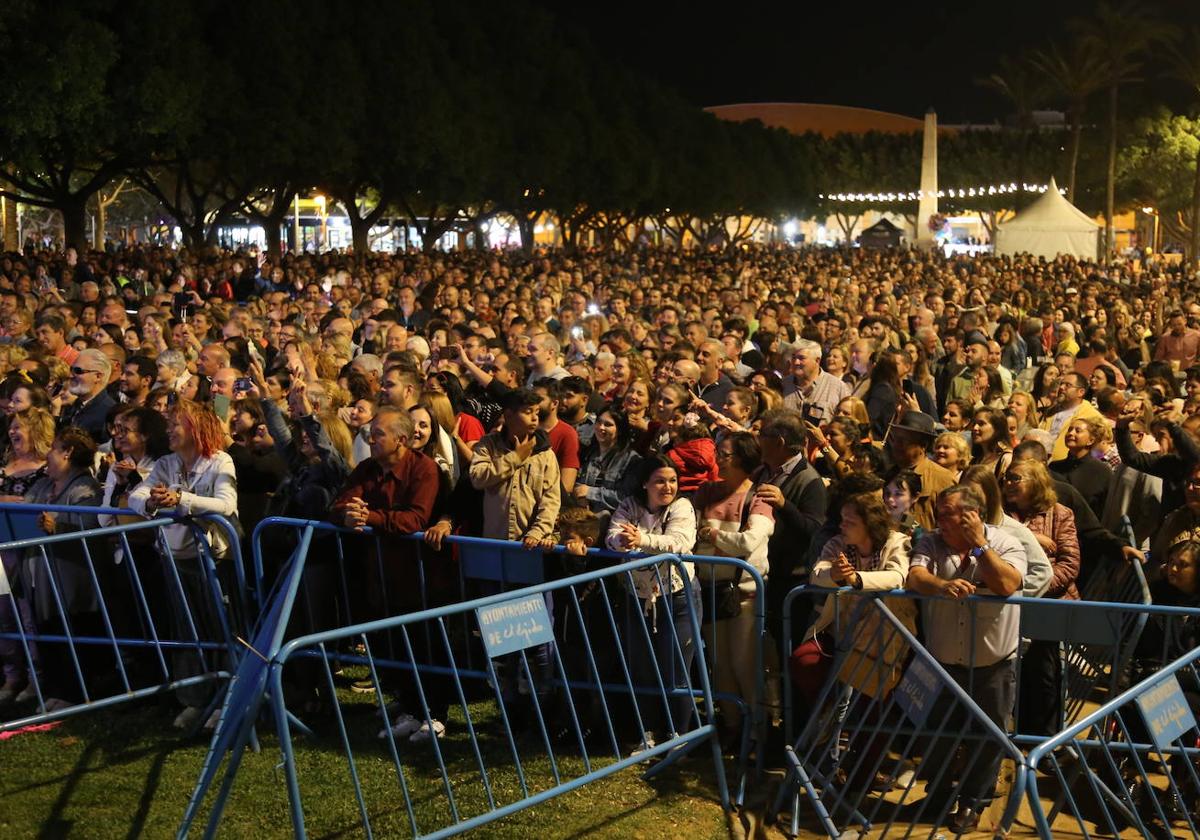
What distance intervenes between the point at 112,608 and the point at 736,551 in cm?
334

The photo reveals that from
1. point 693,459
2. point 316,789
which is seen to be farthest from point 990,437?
point 316,789

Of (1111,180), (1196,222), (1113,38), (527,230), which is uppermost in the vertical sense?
(1113,38)

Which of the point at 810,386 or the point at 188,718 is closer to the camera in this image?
the point at 188,718

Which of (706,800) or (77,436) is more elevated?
(77,436)

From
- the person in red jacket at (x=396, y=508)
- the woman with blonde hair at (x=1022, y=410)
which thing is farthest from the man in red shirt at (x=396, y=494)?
the woman with blonde hair at (x=1022, y=410)

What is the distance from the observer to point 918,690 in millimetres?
5828

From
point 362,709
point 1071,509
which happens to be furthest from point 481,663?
point 1071,509

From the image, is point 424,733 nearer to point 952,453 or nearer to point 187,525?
point 187,525

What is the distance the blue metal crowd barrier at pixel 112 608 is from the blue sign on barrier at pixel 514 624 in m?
2.03

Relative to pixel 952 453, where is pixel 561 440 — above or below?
above

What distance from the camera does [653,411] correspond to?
9562 mm

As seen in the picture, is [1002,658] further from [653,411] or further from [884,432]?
[884,432]

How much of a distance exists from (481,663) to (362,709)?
0.74 metres

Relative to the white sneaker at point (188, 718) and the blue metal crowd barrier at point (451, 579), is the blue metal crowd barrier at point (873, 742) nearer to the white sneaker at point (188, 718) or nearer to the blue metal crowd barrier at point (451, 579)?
the blue metal crowd barrier at point (451, 579)
